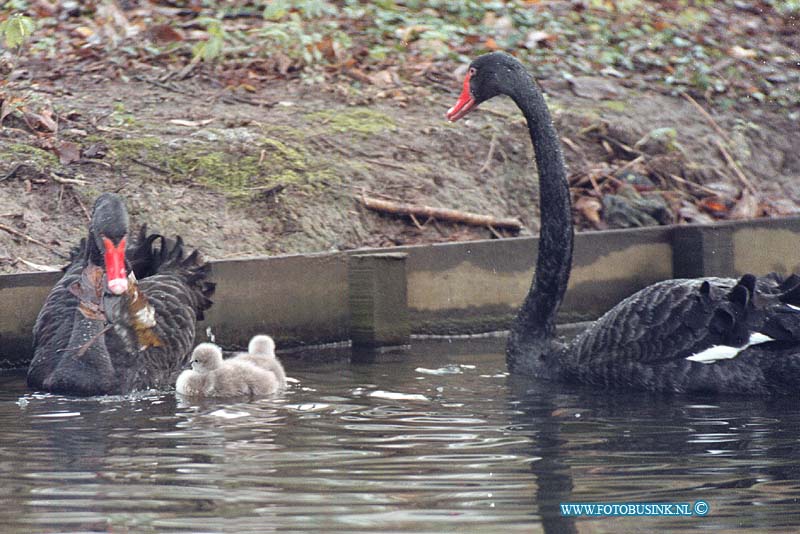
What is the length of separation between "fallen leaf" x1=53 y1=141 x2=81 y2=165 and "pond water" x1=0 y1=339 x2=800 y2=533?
236cm

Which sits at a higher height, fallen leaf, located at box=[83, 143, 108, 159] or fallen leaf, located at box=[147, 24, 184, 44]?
fallen leaf, located at box=[147, 24, 184, 44]

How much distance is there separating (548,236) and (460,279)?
1.36m

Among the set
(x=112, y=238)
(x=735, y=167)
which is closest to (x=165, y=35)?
(x=735, y=167)

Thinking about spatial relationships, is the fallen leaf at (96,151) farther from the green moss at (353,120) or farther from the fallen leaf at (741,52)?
the fallen leaf at (741,52)

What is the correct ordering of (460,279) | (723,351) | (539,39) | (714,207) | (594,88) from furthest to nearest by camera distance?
(539,39) < (594,88) < (714,207) < (460,279) < (723,351)

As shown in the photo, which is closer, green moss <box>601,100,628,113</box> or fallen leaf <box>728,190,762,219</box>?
fallen leaf <box>728,190,762,219</box>

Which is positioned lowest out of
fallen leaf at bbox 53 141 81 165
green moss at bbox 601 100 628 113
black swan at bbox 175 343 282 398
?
black swan at bbox 175 343 282 398

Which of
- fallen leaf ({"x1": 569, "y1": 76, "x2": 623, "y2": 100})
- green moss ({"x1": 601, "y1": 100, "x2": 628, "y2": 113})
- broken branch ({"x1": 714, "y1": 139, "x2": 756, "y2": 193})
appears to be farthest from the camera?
fallen leaf ({"x1": 569, "y1": 76, "x2": 623, "y2": 100})

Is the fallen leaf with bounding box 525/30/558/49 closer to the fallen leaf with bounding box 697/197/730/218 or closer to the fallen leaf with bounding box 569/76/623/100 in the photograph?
the fallen leaf with bounding box 569/76/623/100

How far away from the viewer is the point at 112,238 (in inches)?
Answer: 252

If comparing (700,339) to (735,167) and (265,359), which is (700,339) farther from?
(735,167)

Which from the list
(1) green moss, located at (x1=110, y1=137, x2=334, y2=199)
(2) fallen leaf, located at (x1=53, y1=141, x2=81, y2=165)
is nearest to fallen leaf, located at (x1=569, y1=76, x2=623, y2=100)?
(1) green moss, located at (x1=110, y1=137, x2=334, y2=199)

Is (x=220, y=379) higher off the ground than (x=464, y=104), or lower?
lower

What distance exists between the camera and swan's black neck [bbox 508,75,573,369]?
7.30 m
